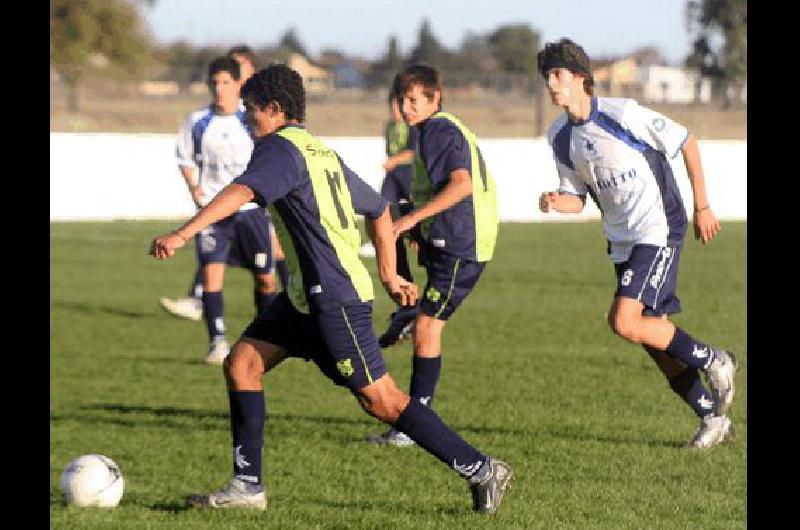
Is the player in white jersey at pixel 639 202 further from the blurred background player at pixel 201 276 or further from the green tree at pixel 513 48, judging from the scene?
the green tree at pixel 513 48

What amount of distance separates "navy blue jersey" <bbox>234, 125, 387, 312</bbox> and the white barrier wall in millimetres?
20119

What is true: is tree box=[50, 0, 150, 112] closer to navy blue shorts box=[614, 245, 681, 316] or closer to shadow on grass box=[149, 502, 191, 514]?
navy blue shorts box=[614, 245, 681, 316]

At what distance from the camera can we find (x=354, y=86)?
40.2 meters

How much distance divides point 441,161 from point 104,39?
4697 centimetres

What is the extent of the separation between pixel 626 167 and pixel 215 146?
4.91 m

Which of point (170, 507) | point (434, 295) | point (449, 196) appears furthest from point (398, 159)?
point (170, 507)

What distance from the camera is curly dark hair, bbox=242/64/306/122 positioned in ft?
22.8

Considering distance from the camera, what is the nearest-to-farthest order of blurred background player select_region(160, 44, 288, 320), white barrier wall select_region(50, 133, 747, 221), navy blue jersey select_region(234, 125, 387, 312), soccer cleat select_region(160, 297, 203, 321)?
1. navy blue jersey select_region(234, 125, 387, 312)
2. blurred background player select_region(160, 44, 288, 320)
3. soccer cleat select_region(160, 297, 203, 321)
4. white barrier wall select_region(50, 133, 747, 221)

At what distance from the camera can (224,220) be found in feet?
41.5

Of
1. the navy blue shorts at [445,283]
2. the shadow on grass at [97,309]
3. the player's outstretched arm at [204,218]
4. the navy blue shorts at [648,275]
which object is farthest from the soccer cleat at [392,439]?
the shadow on grass at [97,309]

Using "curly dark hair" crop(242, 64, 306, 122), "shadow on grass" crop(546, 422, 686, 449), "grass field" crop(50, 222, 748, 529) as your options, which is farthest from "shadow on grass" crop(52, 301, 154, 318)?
"curly dark hair" crop(242, 64, 306, 122)

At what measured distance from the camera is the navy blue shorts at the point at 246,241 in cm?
1260
